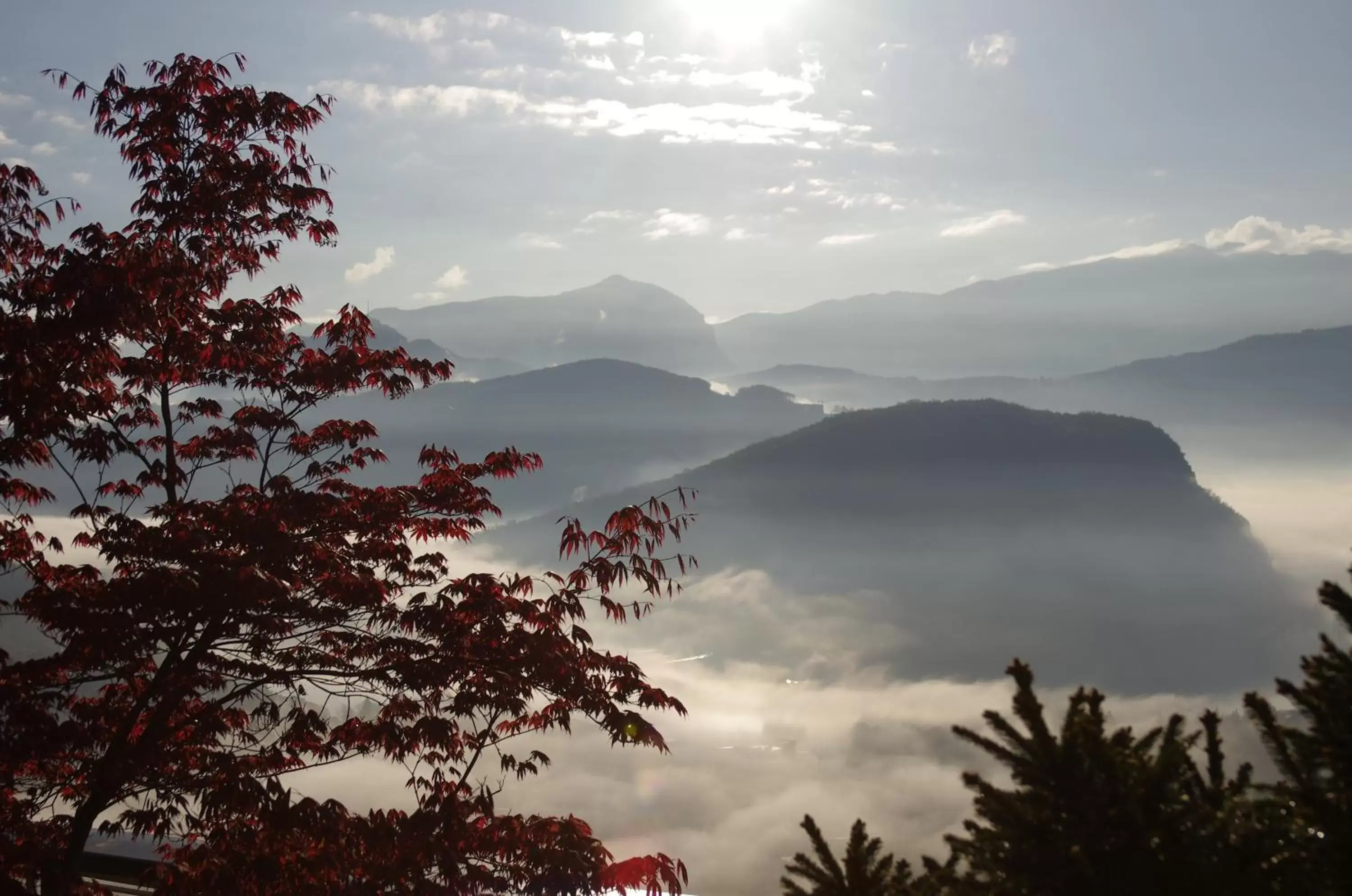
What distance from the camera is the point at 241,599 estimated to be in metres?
7.25

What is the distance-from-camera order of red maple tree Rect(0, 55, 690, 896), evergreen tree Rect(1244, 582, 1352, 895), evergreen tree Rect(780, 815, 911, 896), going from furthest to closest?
red maple tree Rect(0, 55, 690, 896) → evergreen tree Rect(780, 815, 911, 896) → evergreen tree Rect(1244, 582, 1352, 895)

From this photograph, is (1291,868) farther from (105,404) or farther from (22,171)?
(22,171)

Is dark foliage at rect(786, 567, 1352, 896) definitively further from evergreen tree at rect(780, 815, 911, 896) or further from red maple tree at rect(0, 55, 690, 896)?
red maple tree at rect(0, 55, 690, 896)

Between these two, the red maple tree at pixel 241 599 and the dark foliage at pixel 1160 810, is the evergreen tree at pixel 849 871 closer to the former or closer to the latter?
the dark foliage at pixel 1160 810

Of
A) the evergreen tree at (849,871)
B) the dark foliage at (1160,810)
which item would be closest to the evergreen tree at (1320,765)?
the dark foliage at (1160,810)

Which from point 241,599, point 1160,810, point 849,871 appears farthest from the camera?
point 241,599

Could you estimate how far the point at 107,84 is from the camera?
8.87 m

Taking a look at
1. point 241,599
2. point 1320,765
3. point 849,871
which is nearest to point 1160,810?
point 1320,765

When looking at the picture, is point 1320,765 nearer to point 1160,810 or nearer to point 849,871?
point 1160,810

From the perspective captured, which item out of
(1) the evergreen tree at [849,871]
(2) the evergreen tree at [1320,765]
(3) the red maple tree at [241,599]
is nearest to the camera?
(2) the evergreen tree at [1320,765]

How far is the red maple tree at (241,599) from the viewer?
7098mm

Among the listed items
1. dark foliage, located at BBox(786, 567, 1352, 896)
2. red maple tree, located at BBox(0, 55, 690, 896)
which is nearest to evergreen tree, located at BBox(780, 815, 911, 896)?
dark foliage, located at BBox(786, 567, 1352, 896)

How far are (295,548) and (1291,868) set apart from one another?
7.03m

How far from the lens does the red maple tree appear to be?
7098 mm
